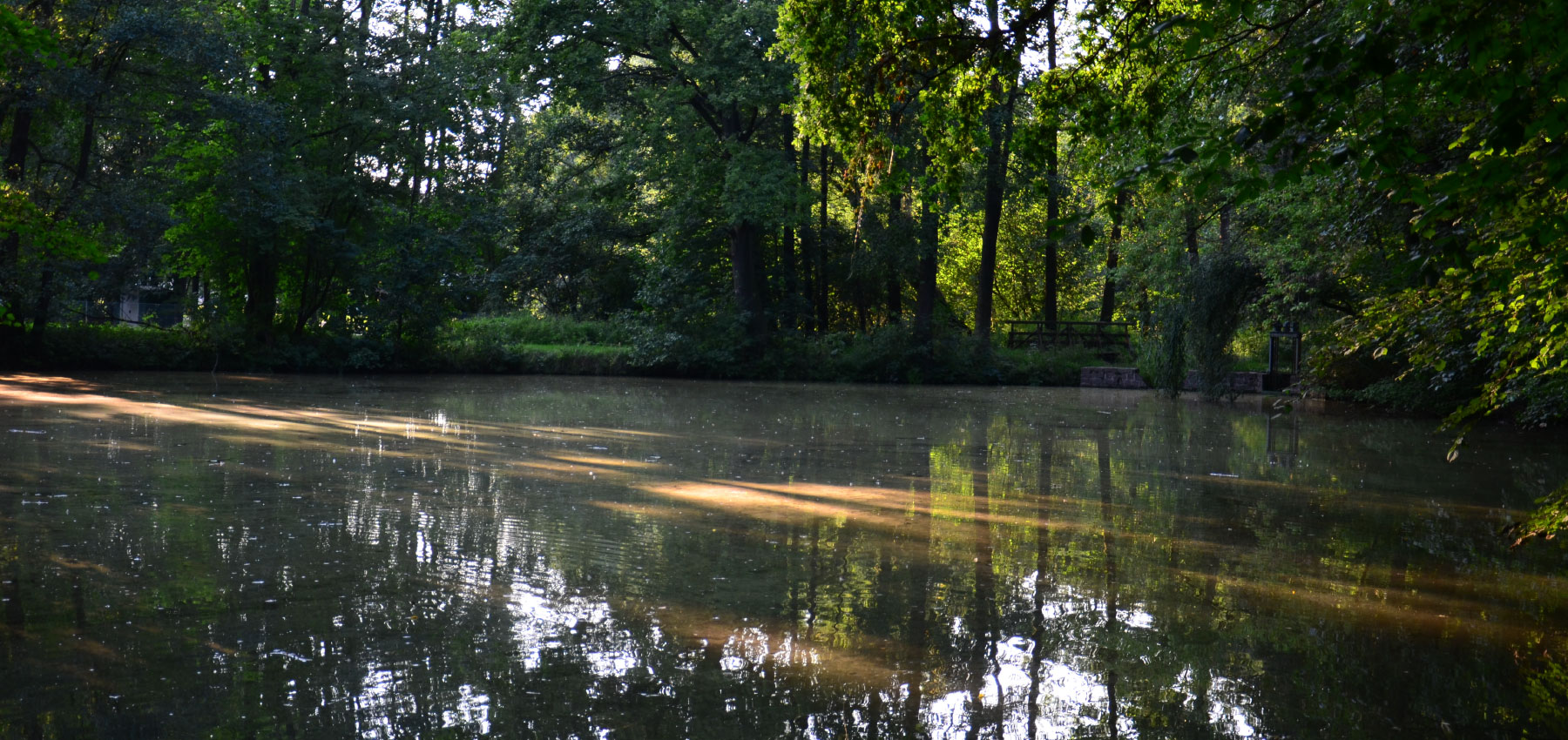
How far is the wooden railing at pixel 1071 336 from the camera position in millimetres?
33781

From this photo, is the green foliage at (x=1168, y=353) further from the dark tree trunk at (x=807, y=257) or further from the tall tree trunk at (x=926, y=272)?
the dark tree trunk at (x=807, y=257)

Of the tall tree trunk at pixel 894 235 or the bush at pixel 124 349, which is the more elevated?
the tall tree trunk at pixel 894 235

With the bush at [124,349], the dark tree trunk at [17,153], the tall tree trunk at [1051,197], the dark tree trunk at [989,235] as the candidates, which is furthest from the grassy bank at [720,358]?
the dark tree trunk at [17,153]

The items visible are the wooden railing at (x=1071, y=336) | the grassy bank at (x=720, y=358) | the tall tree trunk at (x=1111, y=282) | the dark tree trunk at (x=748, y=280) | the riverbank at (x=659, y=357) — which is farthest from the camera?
the tall tree trunk at (x=1111, y=282)

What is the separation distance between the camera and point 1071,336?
3406 cm

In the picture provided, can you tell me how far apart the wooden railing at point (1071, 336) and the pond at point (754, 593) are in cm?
2174

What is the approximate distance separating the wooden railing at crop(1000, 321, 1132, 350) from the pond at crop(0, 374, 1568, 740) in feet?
71.3

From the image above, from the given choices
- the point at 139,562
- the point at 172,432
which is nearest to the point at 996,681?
the point at 139,562

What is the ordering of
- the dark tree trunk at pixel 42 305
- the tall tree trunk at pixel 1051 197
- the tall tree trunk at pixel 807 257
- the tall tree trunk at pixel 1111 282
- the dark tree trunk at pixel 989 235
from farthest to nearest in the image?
the tall tree trunk at pixel 1111 282
the tall tree trunk at pixel 807 257
the dark tree trunk at pixel 989 235
the dark tree trunk at pixel 42 305
the tall tree trunk at pixel 1051 197

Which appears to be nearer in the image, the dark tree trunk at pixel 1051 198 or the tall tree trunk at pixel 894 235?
the dark tree trunk at pixel 1051 198

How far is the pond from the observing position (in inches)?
158

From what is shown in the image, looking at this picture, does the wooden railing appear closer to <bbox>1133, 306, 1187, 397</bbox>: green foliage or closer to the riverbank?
the riverbank

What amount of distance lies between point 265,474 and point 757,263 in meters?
22.6

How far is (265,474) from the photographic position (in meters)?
9.38
